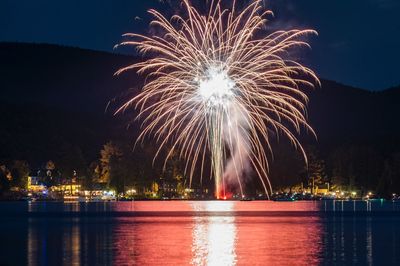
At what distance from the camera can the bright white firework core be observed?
62344 millimetres

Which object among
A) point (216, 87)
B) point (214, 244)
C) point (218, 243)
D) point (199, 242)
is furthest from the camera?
point (216, 87)

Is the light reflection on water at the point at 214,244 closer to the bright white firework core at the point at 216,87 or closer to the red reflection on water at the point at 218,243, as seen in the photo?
the red reflection on water at the point at 218,243

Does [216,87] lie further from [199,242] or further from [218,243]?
[218,243]

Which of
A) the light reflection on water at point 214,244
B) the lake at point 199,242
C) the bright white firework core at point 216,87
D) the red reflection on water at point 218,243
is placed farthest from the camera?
the bright white firework core at point 216,87

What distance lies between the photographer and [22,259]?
38250mm

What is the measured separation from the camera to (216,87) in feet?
207

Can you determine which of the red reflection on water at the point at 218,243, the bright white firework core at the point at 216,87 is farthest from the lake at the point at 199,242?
the bright white firework core at the point at 216,87

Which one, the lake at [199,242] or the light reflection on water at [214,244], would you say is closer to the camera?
the light reflection on water at [214,244]

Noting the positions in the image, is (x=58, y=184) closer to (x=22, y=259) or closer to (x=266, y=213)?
(x=266, y=213)

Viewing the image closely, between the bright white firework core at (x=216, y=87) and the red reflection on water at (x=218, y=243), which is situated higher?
the bright white firework core at (x=216, y=87)

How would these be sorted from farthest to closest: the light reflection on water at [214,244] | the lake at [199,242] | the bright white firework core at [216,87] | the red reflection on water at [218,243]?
the bright white firework core at [216,87] → the lake at [199,242] → the red reflection on water at [218,243] → the light reflection on water at [214,244]

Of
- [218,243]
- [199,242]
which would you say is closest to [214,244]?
[218,243]

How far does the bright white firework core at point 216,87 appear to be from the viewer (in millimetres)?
62344

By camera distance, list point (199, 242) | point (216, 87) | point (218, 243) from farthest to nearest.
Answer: point (216, 87)
point (199, 242)
point (218, 243)
